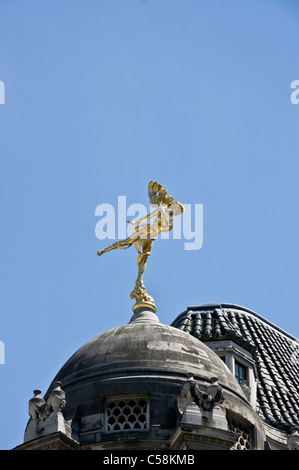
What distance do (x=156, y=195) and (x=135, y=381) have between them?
7.55 metres

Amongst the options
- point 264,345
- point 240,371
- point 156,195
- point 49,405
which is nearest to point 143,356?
point 49,405

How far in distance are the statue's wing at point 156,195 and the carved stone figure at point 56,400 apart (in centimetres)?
831

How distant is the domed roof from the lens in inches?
1543

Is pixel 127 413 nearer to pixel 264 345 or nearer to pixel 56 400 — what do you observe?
pixel 56 400

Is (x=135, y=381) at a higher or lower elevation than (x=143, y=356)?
lower

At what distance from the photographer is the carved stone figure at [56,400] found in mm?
37719

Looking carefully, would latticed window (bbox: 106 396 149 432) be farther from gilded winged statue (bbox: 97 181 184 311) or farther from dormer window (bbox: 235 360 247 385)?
dormer window (bbox: 235 360 247 385)

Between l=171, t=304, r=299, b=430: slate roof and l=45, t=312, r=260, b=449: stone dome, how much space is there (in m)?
11.1

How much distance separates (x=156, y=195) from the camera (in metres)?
44.0

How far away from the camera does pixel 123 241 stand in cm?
4344

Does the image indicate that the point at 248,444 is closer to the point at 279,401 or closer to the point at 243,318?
the point at 279,401

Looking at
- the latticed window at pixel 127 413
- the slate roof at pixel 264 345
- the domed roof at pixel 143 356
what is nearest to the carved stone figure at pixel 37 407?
the domed roof at pixel 143 356

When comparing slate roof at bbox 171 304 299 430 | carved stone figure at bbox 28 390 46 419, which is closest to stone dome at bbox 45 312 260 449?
carved stone figure at bbox 28 390 46 419
